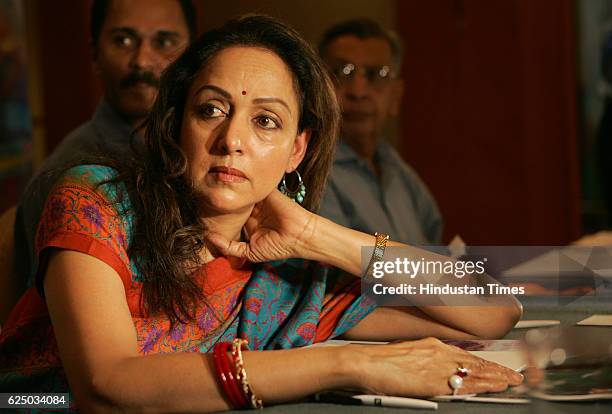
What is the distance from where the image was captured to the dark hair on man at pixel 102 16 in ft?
9.00

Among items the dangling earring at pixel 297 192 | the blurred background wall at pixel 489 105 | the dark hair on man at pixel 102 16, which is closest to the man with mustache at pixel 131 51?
the dark hair on man at pixel 102 16

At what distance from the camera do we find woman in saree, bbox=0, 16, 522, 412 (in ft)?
4.10

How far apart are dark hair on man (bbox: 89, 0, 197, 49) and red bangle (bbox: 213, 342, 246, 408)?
1721 millimetres

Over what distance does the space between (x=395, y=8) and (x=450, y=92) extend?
526 mm

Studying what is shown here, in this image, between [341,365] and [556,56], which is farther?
[556,56]

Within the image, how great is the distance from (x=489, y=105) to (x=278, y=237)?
293 cm

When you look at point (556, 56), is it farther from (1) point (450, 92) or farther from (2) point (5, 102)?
(2) point (5, 102)

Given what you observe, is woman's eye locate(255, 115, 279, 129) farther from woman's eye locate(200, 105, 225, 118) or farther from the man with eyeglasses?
the man with eyeglasses

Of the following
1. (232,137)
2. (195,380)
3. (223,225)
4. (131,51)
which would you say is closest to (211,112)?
(232,137)

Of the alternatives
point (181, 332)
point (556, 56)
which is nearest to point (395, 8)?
point (556, 56)

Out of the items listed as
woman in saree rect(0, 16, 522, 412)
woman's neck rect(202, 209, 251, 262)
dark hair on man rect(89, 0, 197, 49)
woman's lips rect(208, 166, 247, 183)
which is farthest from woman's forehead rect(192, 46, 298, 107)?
dark hair on man rect(89, 0, 197, 49)

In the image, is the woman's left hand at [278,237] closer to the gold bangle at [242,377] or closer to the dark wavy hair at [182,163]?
the dark wavy hair at [182,163]

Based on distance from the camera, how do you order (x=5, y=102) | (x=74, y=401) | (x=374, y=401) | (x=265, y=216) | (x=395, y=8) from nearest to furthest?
1. (x=374, y=401)
2. (x=74, y=401)
3. (x=265, y=216)
4. (x=5, y=102)
5. (x=395, y=8)

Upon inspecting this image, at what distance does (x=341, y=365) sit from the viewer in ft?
4.12
